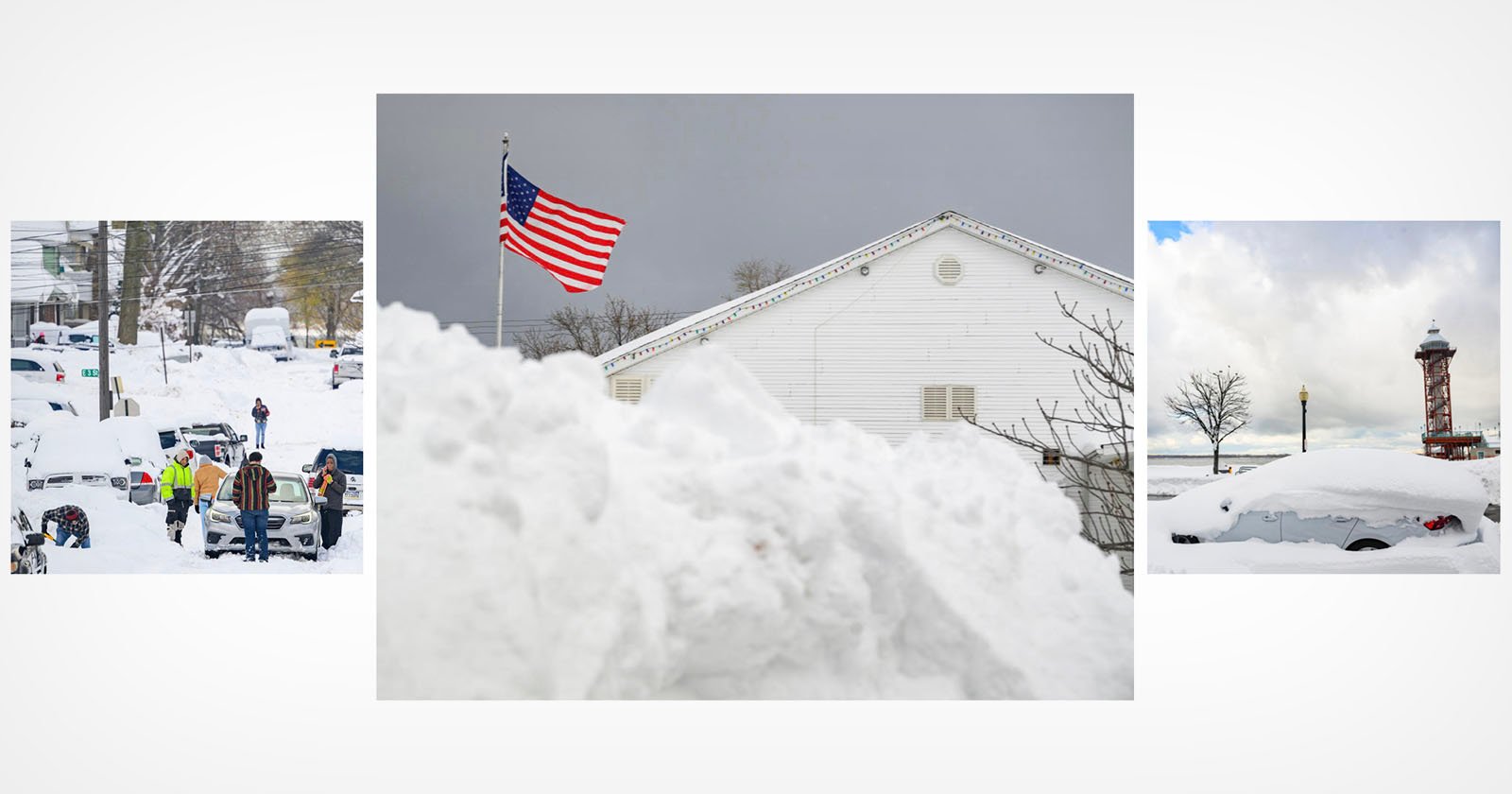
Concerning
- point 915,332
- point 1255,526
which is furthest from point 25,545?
point 1255,526

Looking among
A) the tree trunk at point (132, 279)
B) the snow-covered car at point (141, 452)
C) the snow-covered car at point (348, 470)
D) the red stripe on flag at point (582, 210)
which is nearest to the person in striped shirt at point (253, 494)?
the snow-covered car at point (348, 470)

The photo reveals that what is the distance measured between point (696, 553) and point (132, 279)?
5.59m

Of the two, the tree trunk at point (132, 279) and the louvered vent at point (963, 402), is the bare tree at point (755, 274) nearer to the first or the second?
the louvered vent at point (963, 402)

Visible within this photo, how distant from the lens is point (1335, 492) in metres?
9.34

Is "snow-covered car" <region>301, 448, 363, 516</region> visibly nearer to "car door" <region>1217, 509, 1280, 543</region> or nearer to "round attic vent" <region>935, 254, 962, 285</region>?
"round attic vent" <region>935, 254, 962, 285</region>

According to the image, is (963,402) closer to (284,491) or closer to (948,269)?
(948,269)

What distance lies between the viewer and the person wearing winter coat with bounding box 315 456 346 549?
30.1ft

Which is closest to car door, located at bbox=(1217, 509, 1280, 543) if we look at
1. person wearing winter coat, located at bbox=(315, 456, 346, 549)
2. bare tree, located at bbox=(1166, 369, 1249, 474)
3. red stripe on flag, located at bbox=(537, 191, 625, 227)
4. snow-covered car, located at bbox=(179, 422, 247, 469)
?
bare tree, located at bbox=(1166, 369, 1249, 474)

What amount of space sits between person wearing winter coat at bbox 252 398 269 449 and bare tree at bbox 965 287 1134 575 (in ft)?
18.2

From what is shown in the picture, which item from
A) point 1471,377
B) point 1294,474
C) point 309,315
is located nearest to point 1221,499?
point 1294,474

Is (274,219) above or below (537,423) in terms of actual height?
above

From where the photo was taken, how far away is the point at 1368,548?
30.5 feet

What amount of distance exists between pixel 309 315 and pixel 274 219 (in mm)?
1049

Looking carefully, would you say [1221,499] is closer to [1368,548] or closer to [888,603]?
[1368,548]
